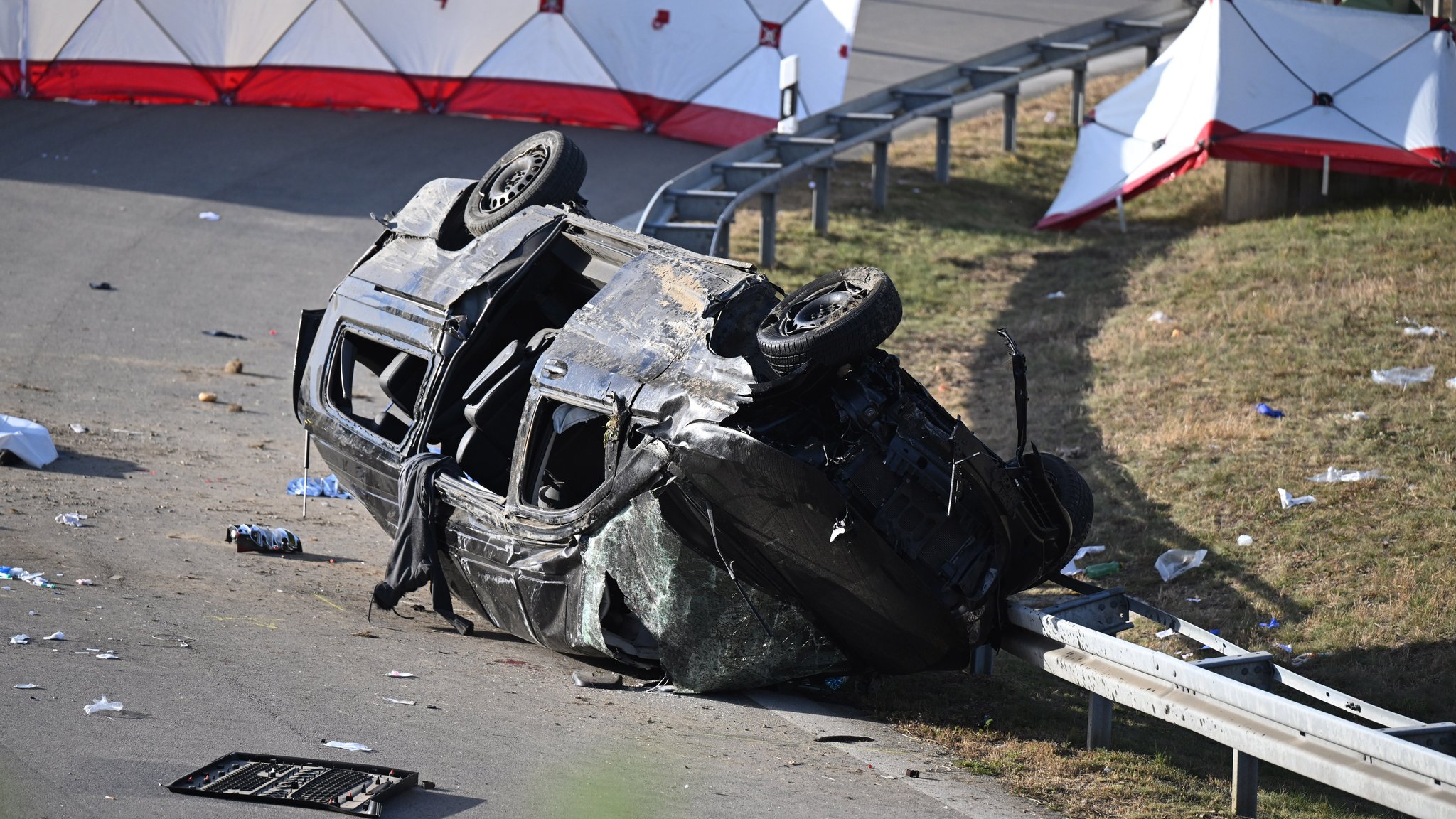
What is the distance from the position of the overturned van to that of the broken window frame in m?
0.05

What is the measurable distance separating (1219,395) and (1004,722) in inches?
204

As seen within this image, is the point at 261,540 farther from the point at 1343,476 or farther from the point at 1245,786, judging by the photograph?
the point at 1343,476

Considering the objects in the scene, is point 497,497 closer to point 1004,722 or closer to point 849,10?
point 1004,722

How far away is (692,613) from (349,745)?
1.61m

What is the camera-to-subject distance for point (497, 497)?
718cm

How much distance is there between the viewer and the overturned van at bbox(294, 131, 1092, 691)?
6152mm

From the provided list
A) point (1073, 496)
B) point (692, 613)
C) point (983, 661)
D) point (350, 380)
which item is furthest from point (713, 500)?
point (350, 380)

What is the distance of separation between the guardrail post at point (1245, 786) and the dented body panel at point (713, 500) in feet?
4.15

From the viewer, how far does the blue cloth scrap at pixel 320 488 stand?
10.3m

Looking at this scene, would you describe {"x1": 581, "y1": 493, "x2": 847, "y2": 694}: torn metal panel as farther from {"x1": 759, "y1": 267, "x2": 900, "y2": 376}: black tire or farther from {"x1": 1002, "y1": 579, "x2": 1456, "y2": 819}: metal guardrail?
{"x1": 1002, "y1": 579, "x2": 1456, "y2": 819}: metal guardrail

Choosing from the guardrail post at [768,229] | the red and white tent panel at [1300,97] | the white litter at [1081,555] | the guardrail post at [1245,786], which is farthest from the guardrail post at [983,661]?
the red and white tent panel at [1300,97]

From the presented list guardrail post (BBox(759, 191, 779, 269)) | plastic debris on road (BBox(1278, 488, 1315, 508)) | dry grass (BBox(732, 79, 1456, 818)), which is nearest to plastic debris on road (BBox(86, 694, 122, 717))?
dry grass (BBox(732, 79, 1456, 818))

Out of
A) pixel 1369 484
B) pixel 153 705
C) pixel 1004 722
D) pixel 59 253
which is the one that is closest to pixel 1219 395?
pixel 1369 484

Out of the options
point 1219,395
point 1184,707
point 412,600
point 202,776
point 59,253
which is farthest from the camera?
point 59,253
